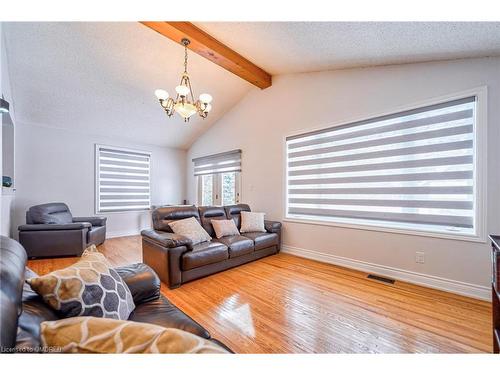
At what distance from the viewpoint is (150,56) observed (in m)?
3.23

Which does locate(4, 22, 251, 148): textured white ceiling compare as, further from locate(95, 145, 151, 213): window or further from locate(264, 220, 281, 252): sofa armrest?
locate(264, 220, 281, 252): sofa armrest

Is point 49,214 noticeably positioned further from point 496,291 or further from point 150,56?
point 496,291

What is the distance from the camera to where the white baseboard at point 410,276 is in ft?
7.25

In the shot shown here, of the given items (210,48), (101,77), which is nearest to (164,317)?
(210,48)

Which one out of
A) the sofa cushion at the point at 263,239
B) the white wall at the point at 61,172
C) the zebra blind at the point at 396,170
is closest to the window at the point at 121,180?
the white wall at the point at 61,172

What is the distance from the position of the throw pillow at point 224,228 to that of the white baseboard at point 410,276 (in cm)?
124

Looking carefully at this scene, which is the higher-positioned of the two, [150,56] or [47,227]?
[150,56]

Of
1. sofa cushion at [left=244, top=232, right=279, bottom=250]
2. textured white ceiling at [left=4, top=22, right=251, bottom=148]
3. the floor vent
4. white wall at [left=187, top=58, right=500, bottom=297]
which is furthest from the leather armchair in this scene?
the floor vent

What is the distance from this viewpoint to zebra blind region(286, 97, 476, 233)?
2.34m

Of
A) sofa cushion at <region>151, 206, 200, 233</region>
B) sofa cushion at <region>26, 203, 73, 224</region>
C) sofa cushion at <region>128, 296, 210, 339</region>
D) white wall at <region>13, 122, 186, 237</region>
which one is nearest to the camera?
sofa cushion at <region>128, 296, 210, 339</region>

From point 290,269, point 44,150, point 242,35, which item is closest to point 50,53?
point 44,150

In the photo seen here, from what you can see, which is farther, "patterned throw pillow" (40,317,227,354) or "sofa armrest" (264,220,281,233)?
"sofa armrest" (264,220,281,233)

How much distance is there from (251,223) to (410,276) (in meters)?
2.29

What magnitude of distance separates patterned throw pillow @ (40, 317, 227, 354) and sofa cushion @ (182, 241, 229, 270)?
1951 mm
